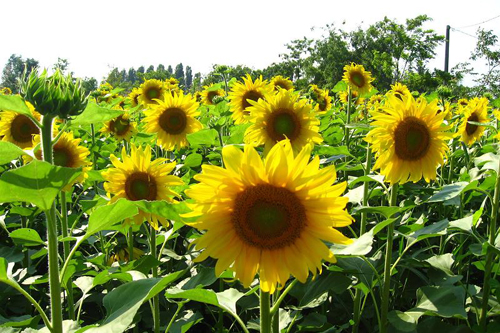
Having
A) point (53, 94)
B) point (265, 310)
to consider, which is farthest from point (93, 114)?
point (265, 310)

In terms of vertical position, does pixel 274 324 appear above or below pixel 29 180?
below

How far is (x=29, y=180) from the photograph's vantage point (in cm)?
103

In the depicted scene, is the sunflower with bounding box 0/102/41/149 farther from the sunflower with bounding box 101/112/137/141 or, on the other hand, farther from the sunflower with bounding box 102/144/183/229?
the sunflower with bounding box 101/112/137/141


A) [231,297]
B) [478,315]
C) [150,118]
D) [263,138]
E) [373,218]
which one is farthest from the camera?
[150,118]

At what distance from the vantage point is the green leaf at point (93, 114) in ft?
4.24

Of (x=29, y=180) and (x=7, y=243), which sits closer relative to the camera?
(x=29, y=180)

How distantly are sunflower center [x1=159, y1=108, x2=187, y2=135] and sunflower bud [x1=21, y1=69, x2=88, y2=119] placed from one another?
8.52ft

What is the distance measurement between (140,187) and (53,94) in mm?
1266

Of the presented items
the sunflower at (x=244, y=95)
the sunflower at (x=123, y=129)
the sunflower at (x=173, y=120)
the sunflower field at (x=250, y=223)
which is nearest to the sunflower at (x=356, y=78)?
the sunflower at (x=244, y=95)

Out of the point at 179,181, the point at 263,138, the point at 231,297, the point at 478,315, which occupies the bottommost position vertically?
the point at 478,315

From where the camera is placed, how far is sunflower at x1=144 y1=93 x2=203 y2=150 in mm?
3883

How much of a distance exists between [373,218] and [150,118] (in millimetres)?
2083

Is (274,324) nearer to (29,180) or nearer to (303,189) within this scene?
(303,189)

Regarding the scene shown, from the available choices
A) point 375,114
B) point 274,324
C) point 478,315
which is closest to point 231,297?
point 274,324
